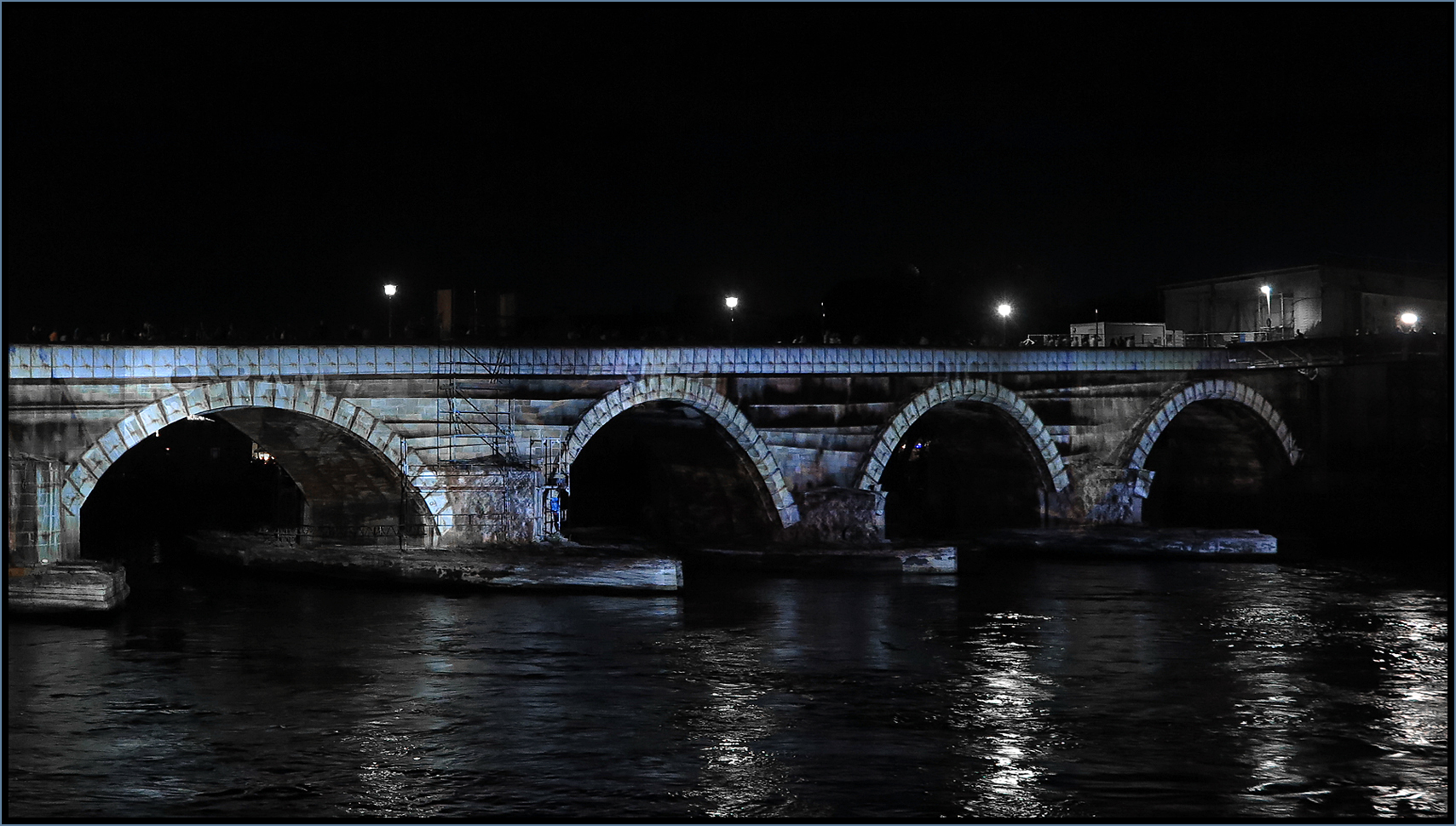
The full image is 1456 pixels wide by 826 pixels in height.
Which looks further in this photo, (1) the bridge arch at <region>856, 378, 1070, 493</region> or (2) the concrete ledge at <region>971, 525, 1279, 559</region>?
(1) the bridge arch at <region>856, 378, 1070, 493</region>

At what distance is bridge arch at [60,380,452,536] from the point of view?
116 feet

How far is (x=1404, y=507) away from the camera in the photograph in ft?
202

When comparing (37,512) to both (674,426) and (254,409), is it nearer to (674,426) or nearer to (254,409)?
(254,409)

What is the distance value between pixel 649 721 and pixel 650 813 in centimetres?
521

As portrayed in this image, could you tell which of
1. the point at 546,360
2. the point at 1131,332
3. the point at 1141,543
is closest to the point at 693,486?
the point at 546,360

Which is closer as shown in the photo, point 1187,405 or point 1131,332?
point 1187,405

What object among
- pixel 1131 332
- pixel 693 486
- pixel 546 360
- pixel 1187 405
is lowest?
pixel 693 486

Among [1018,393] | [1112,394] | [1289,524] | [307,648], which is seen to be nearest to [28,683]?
[307,648]

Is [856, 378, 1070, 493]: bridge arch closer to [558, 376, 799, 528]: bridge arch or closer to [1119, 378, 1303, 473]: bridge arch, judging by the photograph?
[558, 376, 799, 528]: bridge arch

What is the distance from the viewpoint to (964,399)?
53.0 m

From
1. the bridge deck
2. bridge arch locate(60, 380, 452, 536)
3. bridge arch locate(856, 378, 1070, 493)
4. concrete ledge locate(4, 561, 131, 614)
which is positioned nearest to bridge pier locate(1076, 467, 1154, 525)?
bridge arch locate(856, 378, 1070, 493)

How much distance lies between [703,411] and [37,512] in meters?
20.2

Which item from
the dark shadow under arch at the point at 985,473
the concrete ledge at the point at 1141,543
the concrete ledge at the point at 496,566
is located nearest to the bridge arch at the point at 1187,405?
the dark shadow under arch at the point at 985,473

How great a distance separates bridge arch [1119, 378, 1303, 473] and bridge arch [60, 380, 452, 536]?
29.5 m
